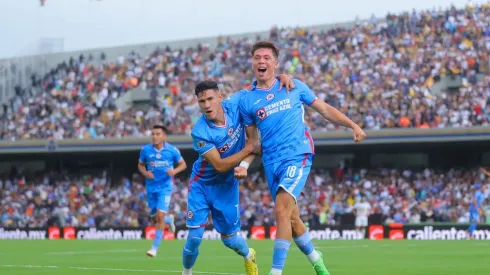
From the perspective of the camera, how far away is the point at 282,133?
1074 centimetres

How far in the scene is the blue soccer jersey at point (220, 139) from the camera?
1091 cm

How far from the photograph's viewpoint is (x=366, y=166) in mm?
41625

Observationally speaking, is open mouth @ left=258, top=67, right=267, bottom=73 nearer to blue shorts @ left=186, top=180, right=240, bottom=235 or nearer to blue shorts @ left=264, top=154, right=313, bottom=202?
blue shorts @ left=264, top=154, right=313, bottom=202

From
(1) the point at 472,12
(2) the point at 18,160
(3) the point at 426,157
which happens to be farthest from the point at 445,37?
(2) the point at 18,160

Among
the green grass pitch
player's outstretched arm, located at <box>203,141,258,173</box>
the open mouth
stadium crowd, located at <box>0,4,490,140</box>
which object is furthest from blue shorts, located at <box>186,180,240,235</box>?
stadium crowd, located at <box>0,4,490,140</box>

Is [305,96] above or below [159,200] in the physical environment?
above

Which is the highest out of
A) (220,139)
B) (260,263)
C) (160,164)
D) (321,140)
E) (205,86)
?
(205,86)

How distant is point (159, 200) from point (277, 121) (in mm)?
11135

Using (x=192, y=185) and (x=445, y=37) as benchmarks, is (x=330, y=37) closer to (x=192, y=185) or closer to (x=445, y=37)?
(x=445, y=37)

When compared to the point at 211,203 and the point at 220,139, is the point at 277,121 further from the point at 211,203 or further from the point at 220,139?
the point at 211,203

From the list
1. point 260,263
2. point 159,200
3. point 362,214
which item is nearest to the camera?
point 260,263

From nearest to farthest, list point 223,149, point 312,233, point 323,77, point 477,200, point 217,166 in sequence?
point 217,166 < point 223,149 < point 477,200 < point 312,233 < point 323,77

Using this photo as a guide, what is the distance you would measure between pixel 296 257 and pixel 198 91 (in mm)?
8123

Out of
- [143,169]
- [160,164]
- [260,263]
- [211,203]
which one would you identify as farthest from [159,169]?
[211,203]
